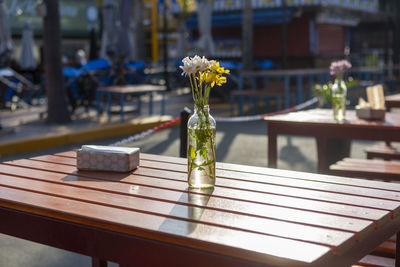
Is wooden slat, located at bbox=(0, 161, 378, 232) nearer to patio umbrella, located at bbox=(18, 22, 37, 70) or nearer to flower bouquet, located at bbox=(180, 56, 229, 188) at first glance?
flower bouquet, located at bbox=(180, 56, 229, 188)

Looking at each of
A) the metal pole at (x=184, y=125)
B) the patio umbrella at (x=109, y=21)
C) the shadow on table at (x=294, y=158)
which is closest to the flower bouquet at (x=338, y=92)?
the metal pole at (x=184, y=125)

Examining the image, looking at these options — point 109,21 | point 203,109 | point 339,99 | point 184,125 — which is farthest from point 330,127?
point 109,21

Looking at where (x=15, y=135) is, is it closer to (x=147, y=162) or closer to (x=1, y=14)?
(x=1, y=14)

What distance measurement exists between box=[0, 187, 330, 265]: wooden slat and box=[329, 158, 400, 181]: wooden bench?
A: 286 centimetres

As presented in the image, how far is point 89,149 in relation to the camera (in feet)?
10.6

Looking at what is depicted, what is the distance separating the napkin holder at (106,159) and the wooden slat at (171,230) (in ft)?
1.65

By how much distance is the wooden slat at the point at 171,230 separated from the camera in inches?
76.7

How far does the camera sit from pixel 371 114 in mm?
5441

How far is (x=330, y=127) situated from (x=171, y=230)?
3226 mm

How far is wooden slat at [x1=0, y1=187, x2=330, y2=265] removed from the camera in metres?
1.95

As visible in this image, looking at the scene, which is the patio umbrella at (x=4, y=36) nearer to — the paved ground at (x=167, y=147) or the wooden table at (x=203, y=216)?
the paved ground at (x=167, y=147)

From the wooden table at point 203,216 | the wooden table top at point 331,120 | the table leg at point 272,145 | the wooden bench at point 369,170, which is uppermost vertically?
the wooden table top at point 331,120

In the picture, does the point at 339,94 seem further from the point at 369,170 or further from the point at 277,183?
the point at 277,183

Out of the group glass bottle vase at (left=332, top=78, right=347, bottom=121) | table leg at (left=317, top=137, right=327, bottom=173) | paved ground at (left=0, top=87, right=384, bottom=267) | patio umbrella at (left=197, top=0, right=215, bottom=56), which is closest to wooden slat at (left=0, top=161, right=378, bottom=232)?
paved ground at (left=0, top=87, right=384, bottom=267)
